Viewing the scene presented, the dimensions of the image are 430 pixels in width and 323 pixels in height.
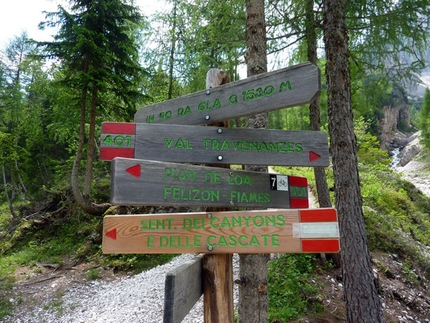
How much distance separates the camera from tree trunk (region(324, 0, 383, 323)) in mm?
3432

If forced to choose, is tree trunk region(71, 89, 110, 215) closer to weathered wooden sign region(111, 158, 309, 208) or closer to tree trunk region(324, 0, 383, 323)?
tree trunk region(324, 0, 383, 323)

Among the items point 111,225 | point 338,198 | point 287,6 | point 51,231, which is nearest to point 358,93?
point 287,6

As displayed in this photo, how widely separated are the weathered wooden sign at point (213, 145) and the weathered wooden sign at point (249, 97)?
0.14 metres

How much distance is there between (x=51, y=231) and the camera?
10.4 m

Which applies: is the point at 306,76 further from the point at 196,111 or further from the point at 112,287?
the point at 112,287

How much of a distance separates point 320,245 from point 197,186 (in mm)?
719

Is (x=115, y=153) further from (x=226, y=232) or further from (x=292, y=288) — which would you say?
(x=292, y=288)

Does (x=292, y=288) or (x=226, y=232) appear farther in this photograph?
(x=292, y=288)

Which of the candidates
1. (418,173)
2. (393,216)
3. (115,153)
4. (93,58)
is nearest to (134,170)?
(115,153)

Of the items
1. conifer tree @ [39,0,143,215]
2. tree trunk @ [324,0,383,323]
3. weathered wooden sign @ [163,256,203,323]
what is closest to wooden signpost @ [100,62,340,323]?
weathered wooden sign @ [163,256,203,323]

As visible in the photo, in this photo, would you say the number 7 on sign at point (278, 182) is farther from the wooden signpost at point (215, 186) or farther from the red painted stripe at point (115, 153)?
the red painted stripe at point (115, 153)

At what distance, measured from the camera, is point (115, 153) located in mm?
1630

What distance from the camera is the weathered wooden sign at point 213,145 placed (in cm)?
166

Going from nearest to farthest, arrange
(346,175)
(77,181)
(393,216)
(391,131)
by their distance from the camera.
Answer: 1. (346,175)
2. (77,181)
3. (393,216)
4. (391,131)
